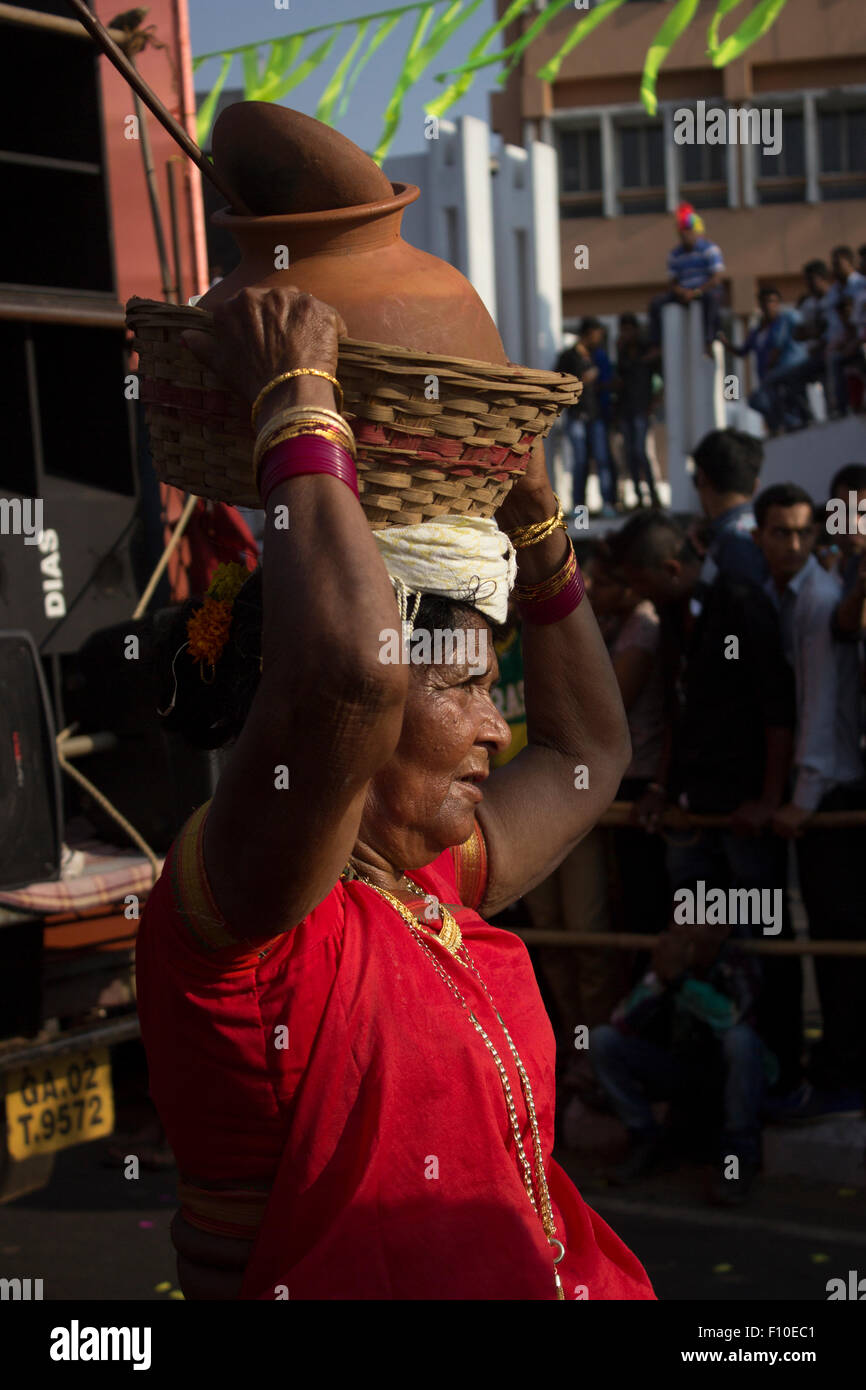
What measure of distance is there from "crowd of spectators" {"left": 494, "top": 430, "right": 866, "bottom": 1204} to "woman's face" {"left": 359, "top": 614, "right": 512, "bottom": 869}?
11.2 feet

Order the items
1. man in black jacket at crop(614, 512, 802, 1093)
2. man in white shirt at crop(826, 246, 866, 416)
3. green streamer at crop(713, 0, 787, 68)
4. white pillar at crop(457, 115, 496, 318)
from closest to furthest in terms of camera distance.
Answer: man in black jacket at crop(614, 512, 802, 1093)
green streamer at crop(713, 0, 787, 68)
man in white shirt at crop(826, 246, 866, 416)
white pillar at crop(457, 115, 496, 318)

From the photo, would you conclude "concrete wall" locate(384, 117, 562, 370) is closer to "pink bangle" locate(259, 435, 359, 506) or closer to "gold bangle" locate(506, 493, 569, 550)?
"gold bangle" locate(506, 493, 569, 550)

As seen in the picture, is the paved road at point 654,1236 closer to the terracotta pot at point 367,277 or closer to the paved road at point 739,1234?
the paved road at point 739,1234

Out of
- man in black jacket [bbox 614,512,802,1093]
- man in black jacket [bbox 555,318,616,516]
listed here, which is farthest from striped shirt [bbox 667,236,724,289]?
man in black jacket [bbox 614,512,802,1093]

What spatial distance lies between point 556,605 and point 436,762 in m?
0.47

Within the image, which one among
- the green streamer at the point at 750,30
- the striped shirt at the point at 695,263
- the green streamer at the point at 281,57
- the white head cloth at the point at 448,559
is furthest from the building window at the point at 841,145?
the white head cloth at the point at 448,559

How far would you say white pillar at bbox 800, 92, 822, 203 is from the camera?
93.2ft

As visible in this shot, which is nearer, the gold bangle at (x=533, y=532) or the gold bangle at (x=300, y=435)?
the gold bangle at (x=300, y=435)

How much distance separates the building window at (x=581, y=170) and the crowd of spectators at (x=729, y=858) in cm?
2537

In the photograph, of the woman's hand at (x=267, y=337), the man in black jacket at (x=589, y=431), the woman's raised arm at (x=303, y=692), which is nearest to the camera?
the woman's raised arm at (x=303, y=692)

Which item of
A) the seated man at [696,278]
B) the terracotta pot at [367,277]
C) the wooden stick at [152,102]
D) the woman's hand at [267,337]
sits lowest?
the woman's hand at [267,337]

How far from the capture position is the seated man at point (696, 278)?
15156 mm

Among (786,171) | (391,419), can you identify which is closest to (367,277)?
(391,419)
